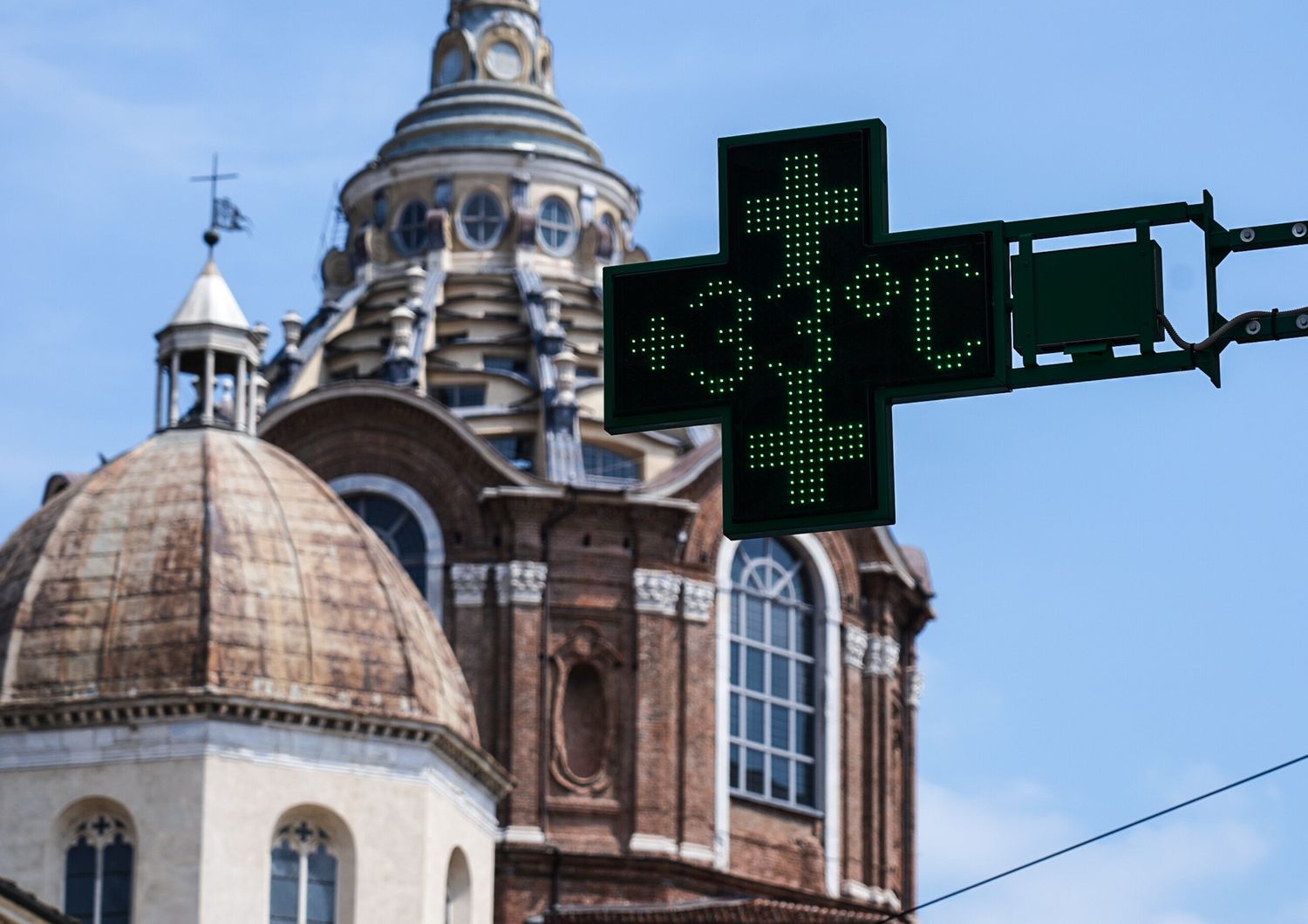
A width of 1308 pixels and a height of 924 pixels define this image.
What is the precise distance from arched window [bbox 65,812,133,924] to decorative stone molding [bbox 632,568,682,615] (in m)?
14.4

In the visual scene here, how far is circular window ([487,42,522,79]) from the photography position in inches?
2840

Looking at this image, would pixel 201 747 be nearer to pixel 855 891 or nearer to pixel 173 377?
pixel 173 377

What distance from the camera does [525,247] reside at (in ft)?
224

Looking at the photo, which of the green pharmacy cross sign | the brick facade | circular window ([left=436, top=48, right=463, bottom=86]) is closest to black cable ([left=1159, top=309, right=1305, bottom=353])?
the green pharmacy cross sign

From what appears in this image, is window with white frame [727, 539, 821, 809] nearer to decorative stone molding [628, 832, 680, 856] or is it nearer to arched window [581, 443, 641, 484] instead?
decorative stone molding [628, 832, 680, 856]

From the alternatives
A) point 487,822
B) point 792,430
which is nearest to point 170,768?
point 487,822

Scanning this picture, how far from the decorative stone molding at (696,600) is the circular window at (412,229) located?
11.6 meters

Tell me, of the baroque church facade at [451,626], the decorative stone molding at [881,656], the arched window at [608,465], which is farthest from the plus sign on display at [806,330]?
the arched window at [608,465]

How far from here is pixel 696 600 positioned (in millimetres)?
59812

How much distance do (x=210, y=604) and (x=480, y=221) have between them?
2239 cm

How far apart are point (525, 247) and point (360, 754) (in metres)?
21.8

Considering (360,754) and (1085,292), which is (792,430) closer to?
(1085,292)

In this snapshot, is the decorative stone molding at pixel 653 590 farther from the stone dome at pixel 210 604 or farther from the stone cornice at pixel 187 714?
the stone cornice at pixel 187 714

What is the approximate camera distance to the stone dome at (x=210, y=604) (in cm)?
4731
